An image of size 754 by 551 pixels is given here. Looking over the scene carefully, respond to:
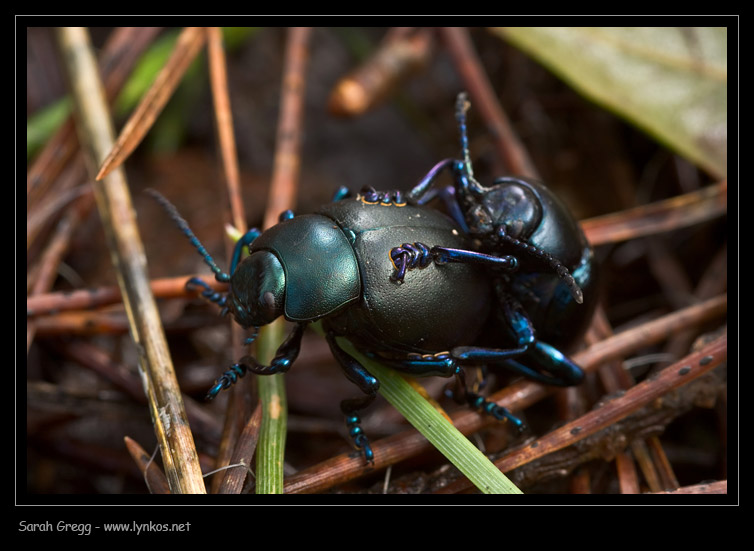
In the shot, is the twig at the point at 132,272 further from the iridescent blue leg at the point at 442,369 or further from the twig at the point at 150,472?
the iridescent blue leg at the point at 442,369

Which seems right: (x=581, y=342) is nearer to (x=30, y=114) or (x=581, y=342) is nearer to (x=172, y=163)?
(x=172, y=163)

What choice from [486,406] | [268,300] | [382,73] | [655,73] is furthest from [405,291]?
[655,73]

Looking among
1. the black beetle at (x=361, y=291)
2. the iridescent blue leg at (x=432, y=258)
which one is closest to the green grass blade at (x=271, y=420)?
the black beetle at (x=361, y=291)

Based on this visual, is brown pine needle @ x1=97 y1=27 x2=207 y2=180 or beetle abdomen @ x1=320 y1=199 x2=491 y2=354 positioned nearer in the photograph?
beetle abdomen @ x1=320 y1=199 x2=491 y2=354

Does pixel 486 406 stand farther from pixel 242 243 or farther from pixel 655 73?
pixel 655 73
